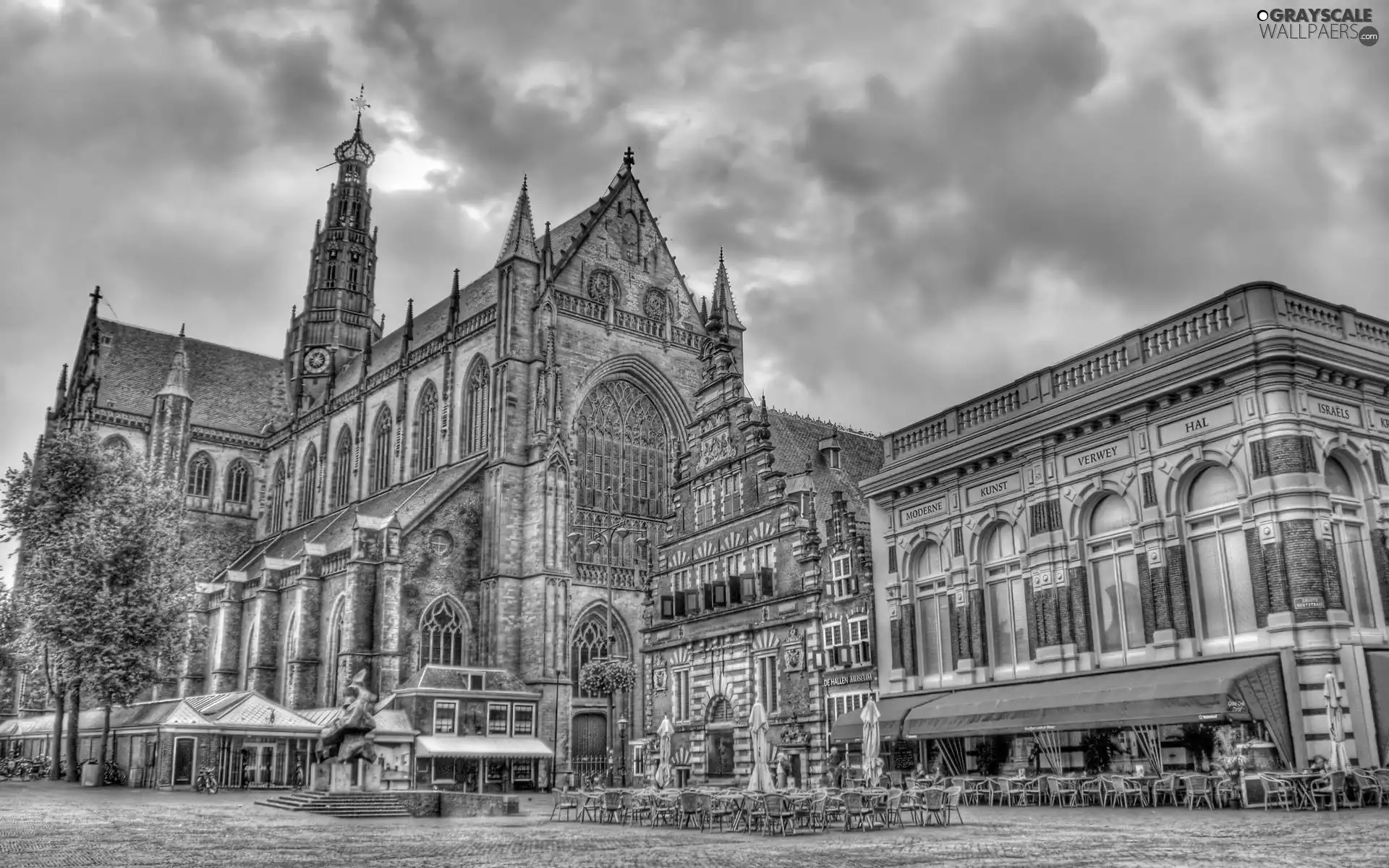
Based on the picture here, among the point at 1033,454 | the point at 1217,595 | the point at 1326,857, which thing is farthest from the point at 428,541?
the point at 1326,857

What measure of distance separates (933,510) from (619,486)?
91.8 ft

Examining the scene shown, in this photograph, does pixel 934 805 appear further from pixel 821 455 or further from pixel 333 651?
pixel 333 651

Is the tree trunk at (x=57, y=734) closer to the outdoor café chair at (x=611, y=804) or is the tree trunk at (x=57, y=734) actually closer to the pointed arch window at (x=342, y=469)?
the pointed arch window at (x=342, y=469)

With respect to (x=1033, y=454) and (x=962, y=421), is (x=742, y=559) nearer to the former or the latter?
(x=962, y=421)

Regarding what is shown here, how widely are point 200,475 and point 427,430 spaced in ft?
72.4

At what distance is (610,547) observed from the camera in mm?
51219

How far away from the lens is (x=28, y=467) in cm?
4731

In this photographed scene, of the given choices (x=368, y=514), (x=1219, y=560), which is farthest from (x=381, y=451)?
(x=1219, y=560)

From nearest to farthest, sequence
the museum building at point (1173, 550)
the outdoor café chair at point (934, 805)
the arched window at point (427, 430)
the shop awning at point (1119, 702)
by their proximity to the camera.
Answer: the outdoor café chair at point (934, 805)
the shop awning at point (1119, 702)
the museum building at point (1173, 550)
the arched window at point (427, 430)

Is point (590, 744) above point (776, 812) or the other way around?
above

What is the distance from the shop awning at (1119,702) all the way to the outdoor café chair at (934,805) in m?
4.26

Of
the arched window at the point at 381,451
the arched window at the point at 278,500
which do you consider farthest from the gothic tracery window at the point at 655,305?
the arched window at the point at 278,500

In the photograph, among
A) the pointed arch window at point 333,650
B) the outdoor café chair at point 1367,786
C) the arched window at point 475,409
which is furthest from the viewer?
the arched window at point 475,409

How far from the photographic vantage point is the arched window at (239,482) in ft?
228
